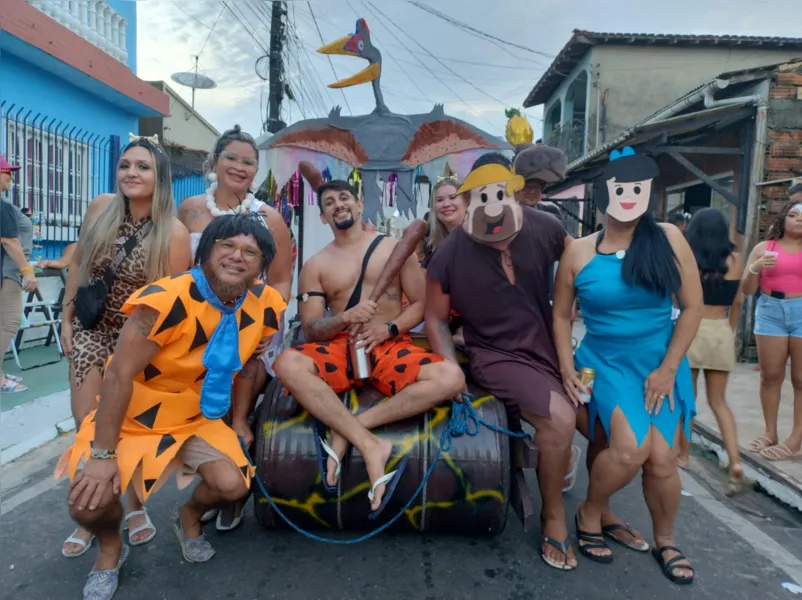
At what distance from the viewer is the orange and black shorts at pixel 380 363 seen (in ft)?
9.12

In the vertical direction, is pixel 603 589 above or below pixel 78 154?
below

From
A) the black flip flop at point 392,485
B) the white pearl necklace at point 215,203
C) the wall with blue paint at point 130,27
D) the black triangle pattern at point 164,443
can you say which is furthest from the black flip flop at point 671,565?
the wall with blue paint at point 130,27

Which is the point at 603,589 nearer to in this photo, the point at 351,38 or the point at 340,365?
the point at 340,365

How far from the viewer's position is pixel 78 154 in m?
7.23

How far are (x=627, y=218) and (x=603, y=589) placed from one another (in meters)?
1.64

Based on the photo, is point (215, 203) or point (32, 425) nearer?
point (215, 203)

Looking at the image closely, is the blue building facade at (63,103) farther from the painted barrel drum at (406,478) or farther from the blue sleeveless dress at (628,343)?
the blue sleeveless dress at (628,343)

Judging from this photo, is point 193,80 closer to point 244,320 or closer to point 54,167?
A: point 54,167

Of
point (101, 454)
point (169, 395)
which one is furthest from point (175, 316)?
point (101, 454)

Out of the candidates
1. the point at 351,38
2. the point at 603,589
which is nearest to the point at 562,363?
the point at 603,589

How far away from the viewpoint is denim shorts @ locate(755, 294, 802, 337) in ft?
12.2

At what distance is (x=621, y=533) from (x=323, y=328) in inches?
72.2

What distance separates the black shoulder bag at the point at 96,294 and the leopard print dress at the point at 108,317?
0.7 inches

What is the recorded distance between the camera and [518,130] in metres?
5.13
